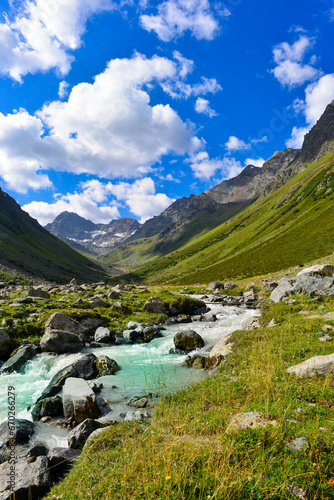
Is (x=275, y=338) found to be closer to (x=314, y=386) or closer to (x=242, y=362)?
(x=242, y=362)

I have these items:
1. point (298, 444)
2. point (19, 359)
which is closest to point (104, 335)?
point (19, 359)

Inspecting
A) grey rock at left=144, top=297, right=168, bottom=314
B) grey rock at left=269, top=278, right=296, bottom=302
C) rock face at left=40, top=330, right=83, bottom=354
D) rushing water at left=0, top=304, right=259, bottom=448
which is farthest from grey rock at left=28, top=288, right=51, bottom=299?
grey rock at left=269, top=278, right=296, bottom=302

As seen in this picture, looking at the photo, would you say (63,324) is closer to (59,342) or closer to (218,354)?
(59,342)

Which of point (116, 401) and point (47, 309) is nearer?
point (116, 401)

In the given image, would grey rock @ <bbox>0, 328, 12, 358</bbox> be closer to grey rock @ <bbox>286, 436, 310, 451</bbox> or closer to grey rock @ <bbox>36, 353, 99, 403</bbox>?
grey rock @ <bbox>36, 353, 99, 403</bbox>

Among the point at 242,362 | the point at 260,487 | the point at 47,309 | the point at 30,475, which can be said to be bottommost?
the point at 242,362

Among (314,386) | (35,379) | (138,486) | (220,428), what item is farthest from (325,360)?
(35,379)

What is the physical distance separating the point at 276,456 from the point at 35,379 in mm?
18740

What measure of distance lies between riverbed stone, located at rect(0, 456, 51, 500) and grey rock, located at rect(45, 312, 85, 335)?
17.7 m

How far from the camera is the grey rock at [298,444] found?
5.26 metres

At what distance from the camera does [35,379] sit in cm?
1809

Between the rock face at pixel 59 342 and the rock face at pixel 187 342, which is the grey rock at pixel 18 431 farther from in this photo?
the rock face at pixel 187 342

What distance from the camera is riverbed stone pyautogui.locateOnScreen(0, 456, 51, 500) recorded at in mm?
7427

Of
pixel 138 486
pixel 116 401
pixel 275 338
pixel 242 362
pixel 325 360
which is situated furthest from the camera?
pixel 275 338
